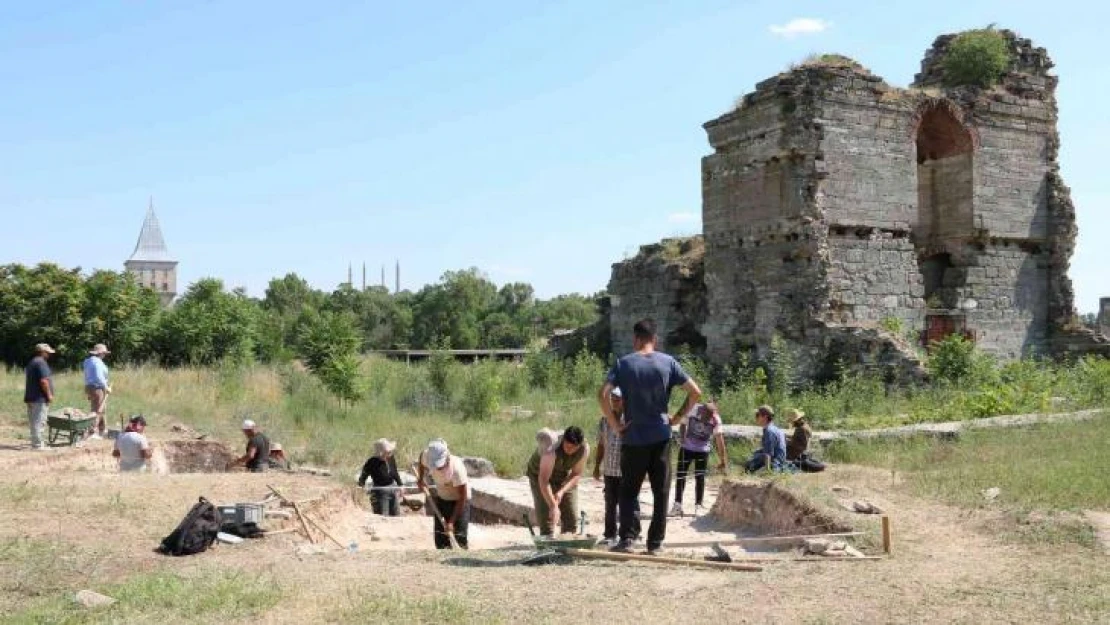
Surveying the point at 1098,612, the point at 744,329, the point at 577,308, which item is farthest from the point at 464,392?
the point at 577,308

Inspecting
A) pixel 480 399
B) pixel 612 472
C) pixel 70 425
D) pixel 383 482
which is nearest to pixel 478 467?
pixel 383 482

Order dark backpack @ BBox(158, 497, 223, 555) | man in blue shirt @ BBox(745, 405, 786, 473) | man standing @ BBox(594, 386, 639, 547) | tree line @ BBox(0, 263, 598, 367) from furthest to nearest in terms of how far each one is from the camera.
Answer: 1. tree line @ BBox(0, 263, 598, 367)
2. man in blue shirt @ BBox(745, 405, 786, 473)
3. man standing @ BBox(594, 386, 639, 547)
4. dark backpack @ BBox(158, 497, 223, 555)

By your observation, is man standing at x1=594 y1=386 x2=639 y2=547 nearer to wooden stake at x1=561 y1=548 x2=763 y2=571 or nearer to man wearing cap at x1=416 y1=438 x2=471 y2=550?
wooden stake at x1=561 y1=548 x2=763 y2=571

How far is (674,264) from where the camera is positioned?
70.0 ft

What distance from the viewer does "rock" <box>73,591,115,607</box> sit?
215 inches

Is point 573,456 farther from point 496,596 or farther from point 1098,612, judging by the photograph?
point 1098,612

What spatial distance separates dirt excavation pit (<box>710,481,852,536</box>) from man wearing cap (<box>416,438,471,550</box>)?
2.79 metres

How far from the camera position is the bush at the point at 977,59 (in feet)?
62.1

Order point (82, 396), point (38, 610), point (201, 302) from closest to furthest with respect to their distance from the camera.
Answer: point (38, 610) → point (82, 396) → point (201, 302)

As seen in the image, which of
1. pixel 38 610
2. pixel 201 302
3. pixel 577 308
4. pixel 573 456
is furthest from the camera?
pixel 577 308

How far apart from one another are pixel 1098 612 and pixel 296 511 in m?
6.46

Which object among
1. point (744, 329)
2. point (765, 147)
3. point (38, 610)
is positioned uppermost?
point (765, 147)

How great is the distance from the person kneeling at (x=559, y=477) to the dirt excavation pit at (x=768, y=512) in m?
1.88

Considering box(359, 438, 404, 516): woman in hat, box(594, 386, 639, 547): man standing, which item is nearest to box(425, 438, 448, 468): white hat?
box(594, 386, 639, 547): man standing
